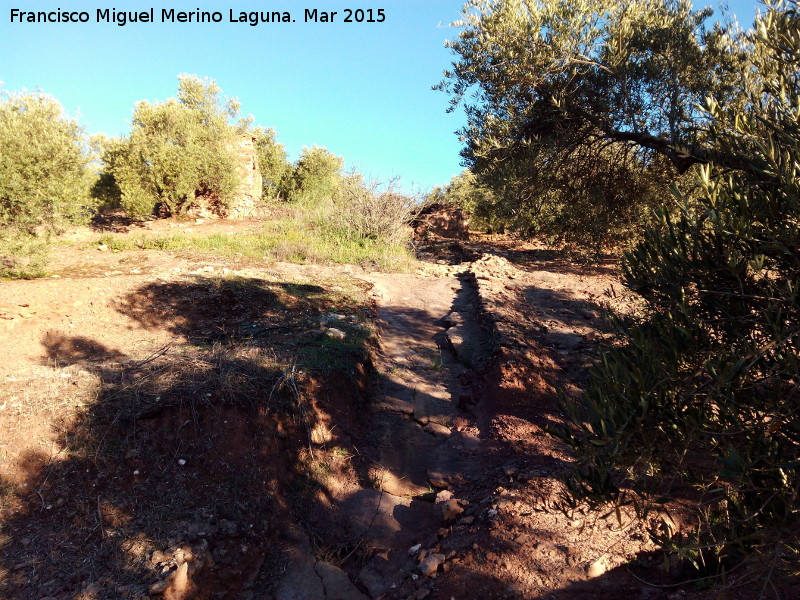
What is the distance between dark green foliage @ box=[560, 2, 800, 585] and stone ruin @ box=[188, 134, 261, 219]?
790 inches

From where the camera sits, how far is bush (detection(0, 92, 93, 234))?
10680 millimetres

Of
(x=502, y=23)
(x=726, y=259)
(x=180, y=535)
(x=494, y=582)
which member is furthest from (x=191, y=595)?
(x=502, y=23)

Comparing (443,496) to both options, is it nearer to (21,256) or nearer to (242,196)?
(21,256)

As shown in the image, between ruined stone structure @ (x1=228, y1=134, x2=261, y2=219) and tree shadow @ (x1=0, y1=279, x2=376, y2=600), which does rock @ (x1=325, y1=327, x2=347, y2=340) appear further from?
ruined stone structure @ (x1=228, y1=134, x2=261, y2=219)

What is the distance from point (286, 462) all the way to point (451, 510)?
1608mm

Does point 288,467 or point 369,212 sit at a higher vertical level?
point 369,212

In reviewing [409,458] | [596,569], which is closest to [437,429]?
[409,458]

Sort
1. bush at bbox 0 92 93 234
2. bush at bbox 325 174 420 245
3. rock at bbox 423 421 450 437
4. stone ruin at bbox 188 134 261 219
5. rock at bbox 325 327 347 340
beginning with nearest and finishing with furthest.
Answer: rock at bbox 423 421 450 437 → rock at bbox 325 327 347 340 → bush at bbox 0 92 93 234 → bush at bbox 325 174 420 245 → stone ruin at bbox 188 134 261 219

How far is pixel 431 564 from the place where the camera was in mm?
3865

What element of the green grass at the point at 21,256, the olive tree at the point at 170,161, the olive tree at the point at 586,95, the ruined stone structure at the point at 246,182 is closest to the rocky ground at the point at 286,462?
the green grass at the point at 21,256

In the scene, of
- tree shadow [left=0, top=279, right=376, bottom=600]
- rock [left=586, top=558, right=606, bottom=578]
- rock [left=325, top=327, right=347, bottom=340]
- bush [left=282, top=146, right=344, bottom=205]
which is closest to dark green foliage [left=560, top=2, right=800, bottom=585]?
rock [left=586, top=558, right=606, bottom=578]

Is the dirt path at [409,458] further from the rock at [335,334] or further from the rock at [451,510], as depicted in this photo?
the rock at [335,334]

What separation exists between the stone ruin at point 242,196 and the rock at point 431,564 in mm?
18933

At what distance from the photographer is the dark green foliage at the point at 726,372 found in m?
2.19
